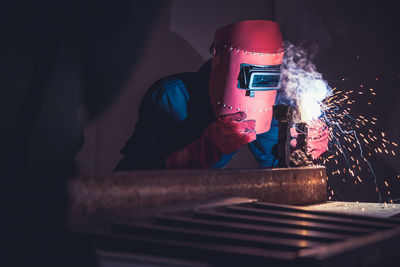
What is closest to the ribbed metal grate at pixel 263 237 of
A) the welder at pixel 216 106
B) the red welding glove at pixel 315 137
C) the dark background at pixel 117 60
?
the dark background at pixel 117 60

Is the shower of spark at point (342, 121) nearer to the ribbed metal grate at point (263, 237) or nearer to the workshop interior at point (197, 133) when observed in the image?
the workshop interior at point (197, 133)

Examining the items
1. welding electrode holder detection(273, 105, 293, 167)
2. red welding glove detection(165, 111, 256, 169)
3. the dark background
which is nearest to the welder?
red welding glove detection(165, 111, 256, 169)

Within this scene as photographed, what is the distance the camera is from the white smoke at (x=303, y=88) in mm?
3607

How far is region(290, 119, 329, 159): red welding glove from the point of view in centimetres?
385

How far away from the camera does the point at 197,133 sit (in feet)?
12.2

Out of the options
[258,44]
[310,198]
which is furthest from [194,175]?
[258,44]

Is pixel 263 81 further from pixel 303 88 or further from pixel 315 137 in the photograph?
pixel 315 137

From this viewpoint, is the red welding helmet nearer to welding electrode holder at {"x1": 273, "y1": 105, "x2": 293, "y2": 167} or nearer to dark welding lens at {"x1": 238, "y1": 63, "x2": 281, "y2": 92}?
dark welding lens at {"x1": 238, "y1": 63, "x2": 281, "y2": 92}

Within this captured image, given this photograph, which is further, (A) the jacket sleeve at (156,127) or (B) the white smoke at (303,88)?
(B) the white smoke at (303,88)

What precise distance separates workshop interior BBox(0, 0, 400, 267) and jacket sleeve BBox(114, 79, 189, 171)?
1 cm

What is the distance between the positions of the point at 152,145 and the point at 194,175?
55.6 inches

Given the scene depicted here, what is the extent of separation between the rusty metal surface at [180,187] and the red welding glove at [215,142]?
2.62 feet

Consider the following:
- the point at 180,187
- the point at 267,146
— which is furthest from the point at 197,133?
the point at 180,187

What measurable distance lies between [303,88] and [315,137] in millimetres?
494
